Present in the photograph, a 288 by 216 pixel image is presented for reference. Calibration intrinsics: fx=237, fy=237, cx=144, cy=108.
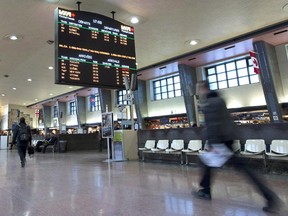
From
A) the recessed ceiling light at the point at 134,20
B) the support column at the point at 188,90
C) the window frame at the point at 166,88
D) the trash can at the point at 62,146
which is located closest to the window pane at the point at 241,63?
the support column at the point at 188,90

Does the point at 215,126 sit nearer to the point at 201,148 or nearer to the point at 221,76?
the point at 201,148

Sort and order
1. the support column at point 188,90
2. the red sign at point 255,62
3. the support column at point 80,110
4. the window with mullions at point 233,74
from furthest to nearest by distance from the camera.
Answer: 1. the support column at point 80,110
2. the support column at point 188,90
3. the window with mullions at point 233,74
4. the red sign at point 255,62

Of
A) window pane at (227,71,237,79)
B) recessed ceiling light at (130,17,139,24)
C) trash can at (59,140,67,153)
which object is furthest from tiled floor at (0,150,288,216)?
trash can at (59,140,67,153)

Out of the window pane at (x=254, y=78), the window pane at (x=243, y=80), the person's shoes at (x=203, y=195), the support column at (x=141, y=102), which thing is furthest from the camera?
the support column at (x=141, y=102)

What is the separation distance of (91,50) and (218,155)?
4009mm

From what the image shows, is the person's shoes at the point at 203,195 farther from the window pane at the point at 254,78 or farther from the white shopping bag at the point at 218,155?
the window pane at the point at 254,78

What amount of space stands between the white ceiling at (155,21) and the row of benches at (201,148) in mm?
3755

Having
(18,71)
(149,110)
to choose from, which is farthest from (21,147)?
(149,110)

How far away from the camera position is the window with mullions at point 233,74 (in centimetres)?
1249

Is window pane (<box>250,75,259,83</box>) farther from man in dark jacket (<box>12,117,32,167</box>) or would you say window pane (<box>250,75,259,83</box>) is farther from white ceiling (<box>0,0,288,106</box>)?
man in dark jacket (<box>12,117,32,167</box>)

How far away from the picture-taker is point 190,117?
13.2 m

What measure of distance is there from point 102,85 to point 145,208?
359 cm

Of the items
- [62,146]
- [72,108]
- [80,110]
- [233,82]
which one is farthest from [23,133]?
[72,108]

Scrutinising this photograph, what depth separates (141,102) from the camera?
1672cm
